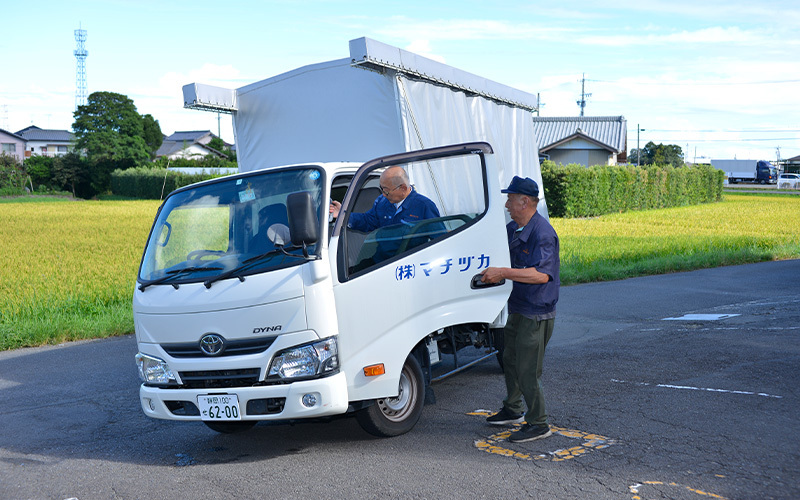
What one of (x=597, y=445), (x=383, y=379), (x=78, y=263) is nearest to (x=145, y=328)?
(x=383, y=379)

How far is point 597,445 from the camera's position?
5086 mm

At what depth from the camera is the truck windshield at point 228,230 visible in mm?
5082

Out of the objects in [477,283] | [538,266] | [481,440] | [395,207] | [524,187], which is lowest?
[481,440]

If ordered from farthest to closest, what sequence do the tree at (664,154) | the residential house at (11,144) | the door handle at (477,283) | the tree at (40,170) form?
the residential house at (11,144)
the tree at (664,154)
the tree at (40,170)
the door handle at (477,283)

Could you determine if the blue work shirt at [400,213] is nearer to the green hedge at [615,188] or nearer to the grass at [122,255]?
the grass at [122,255]

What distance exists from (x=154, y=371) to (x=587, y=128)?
5920 cm

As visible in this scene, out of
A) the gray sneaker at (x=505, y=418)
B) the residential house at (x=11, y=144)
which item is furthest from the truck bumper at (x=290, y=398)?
the residential house at (x=11, y=144)

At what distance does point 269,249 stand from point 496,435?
6.97ft

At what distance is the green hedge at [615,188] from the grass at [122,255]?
1566 millimetres

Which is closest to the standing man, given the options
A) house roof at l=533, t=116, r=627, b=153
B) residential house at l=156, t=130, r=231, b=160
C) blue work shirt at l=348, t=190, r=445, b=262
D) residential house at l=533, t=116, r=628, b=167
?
blue work shirt at l=348, t=190, r=445, b=262

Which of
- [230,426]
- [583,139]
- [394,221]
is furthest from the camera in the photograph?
[583,139]

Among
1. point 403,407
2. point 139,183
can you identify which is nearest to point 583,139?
point 139,183

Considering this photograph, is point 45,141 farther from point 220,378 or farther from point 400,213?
point 220,378

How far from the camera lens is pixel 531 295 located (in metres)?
5.21
